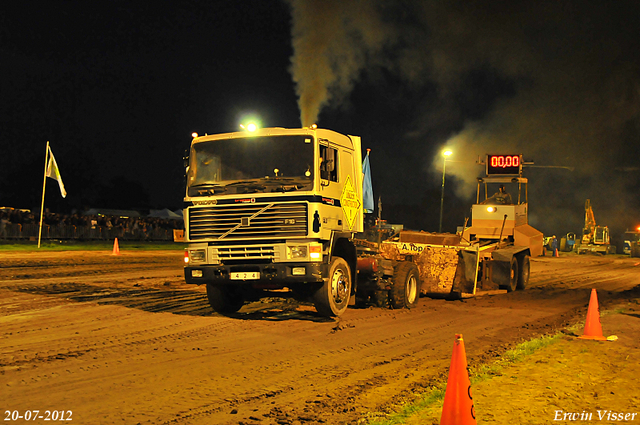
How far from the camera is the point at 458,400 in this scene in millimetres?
4574

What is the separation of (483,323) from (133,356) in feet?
20.7

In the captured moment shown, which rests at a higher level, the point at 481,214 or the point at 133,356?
the point at 481,214

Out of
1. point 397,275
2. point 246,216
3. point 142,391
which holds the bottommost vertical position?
point 142,391

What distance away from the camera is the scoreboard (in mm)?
20578

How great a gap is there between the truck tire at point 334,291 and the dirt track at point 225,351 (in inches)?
11.4

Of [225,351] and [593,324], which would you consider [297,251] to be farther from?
[593,324]

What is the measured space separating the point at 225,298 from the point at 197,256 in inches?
55.5

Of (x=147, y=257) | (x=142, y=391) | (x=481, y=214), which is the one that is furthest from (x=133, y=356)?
(x=147, y=257)

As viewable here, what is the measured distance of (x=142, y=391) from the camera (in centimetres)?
584

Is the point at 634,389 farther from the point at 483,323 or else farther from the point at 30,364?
the point at 30,364

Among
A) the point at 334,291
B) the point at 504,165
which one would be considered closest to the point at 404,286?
the point at 334,291

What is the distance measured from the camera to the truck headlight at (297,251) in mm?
9464

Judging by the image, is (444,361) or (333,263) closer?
(444,361)

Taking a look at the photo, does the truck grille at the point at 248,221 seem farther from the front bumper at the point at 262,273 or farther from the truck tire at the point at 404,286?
the truck tire at the point at 404,286
